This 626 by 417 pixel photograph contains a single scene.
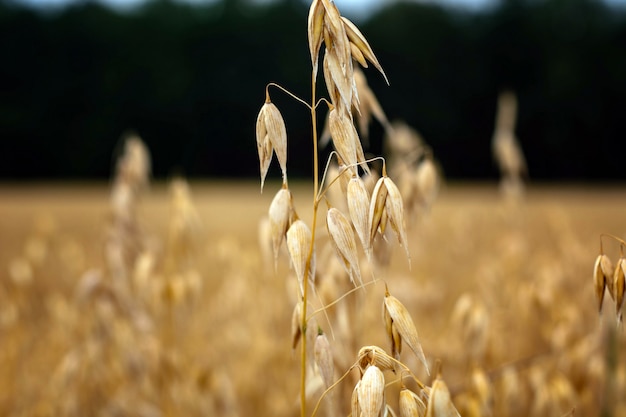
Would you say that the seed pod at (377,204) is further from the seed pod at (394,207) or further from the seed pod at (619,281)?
the seed pod at (619,281)

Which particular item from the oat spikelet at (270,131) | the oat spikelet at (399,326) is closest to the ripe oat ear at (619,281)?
the oat spikelet at (399,326)

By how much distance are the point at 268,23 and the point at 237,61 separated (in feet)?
5.82

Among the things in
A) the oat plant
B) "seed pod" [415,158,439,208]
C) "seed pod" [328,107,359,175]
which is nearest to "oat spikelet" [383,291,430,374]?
the oat plant

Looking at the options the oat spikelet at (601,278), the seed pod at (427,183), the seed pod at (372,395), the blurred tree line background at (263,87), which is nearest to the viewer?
the seed pod at (372,395)

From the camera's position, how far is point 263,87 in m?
12.4

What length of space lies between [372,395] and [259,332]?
4.10ft

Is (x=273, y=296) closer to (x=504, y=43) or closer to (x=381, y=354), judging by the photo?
(x=381, y=354)

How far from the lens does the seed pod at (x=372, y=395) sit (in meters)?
0.36

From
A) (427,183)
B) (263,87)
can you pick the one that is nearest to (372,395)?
(427,183)

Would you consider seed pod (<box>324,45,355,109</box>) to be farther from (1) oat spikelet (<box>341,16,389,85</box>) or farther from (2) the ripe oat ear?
(2) the ripe oat ear

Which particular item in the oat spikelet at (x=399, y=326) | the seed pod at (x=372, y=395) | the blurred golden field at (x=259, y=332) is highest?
the oat spikelet at (x=399, y=326)

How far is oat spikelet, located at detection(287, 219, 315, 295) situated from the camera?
→ 1.32 feet

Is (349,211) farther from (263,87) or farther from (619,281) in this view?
(263,87)

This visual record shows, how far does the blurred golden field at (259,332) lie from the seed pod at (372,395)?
0.08m
